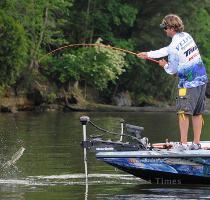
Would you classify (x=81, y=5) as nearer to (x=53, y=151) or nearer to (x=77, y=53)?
(x=77, y=53)

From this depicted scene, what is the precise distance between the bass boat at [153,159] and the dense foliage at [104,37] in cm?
3438

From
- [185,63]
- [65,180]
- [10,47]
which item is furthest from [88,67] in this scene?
[185,63]

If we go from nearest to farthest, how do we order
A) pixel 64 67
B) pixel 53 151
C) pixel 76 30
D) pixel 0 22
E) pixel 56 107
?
pixel 53 151 → pixel 0 22 → pixel 56 107 → pixel 64 67 → pixel 76 30

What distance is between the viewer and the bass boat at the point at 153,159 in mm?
13461

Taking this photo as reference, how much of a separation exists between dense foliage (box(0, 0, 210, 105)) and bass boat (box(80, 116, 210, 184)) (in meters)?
34.4

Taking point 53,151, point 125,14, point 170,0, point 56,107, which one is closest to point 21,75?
point 56,107

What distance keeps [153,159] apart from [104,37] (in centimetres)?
4712

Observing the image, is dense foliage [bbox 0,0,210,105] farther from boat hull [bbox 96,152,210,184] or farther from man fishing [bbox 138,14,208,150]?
boat hull [bbox 96,152,210,184]

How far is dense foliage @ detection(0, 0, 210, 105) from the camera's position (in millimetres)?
52538

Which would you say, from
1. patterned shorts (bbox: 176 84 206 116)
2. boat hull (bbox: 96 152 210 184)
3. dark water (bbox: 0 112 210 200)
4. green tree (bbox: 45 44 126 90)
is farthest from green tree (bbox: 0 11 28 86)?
boat hull (bbox: 96 152 210 184)

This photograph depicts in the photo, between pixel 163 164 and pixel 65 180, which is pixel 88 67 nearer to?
pixel 65 180

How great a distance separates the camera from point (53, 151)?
1939 centimetres

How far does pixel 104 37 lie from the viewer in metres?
60.3

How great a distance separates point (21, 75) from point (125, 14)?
37.9ft
